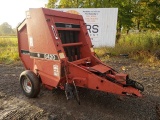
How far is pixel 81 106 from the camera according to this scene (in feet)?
13.1

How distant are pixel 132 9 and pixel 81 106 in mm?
13721

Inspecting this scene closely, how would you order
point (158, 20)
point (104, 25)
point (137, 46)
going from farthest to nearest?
point (158, 20) → point (104, 25) → point (137, 46)

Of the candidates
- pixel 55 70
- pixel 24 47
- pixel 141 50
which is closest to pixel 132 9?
pixel 141 50

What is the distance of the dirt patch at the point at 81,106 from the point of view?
362cm

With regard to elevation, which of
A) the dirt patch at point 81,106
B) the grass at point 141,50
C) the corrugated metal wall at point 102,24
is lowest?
the dirt patch at point 81,106

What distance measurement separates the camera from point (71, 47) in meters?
4.75

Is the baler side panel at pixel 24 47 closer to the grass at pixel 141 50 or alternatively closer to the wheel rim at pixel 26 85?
the wheel rim at pixel 26 85

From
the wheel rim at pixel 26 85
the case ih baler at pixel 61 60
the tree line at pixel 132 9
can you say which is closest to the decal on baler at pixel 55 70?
the case ih baler at pixel 61 60

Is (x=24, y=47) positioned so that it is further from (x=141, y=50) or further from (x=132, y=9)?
(x=132, y=9)

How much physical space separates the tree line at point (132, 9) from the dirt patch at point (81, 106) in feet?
27.9

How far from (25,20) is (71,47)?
123cm

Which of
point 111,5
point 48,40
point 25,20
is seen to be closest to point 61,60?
point 48,40

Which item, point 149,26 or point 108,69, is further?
point 149,26

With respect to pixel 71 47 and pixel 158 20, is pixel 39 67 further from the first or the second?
pixel 158 20
